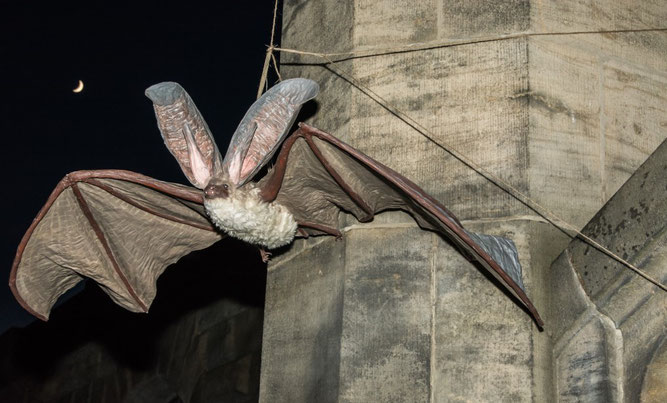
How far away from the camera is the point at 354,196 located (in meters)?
3.65

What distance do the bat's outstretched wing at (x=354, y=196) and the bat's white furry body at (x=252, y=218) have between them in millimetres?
78

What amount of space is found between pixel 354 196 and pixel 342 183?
8 centimetres

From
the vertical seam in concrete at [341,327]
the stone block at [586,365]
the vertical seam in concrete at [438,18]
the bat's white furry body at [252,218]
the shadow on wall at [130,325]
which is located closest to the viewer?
the stone block at [586,365]

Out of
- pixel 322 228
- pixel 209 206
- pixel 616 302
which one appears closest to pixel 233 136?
pixel 209 206

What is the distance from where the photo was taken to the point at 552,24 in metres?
3.92

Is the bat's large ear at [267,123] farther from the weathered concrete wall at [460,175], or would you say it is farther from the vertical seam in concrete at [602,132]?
the vertical seam in concrete at [602,132]

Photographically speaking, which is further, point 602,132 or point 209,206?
point 602,132

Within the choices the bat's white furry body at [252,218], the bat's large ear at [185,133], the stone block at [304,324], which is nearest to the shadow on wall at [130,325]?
the stone block at [304,324]

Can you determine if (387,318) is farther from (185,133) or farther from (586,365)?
(185,133)

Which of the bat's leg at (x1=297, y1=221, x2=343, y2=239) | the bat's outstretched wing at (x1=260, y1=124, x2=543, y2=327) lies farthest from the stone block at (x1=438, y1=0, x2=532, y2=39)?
the bat's leg at (x1=297, y1=221, x2=343, y2=239)

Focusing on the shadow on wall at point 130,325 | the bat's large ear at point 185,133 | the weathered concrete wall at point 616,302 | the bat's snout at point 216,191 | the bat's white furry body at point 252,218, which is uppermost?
the bat's large ear at point 185,133

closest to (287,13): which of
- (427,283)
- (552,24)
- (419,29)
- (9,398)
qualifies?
(419,29)

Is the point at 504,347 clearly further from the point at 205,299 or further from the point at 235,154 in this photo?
the point at 205,299

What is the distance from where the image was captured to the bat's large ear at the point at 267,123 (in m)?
3.41
